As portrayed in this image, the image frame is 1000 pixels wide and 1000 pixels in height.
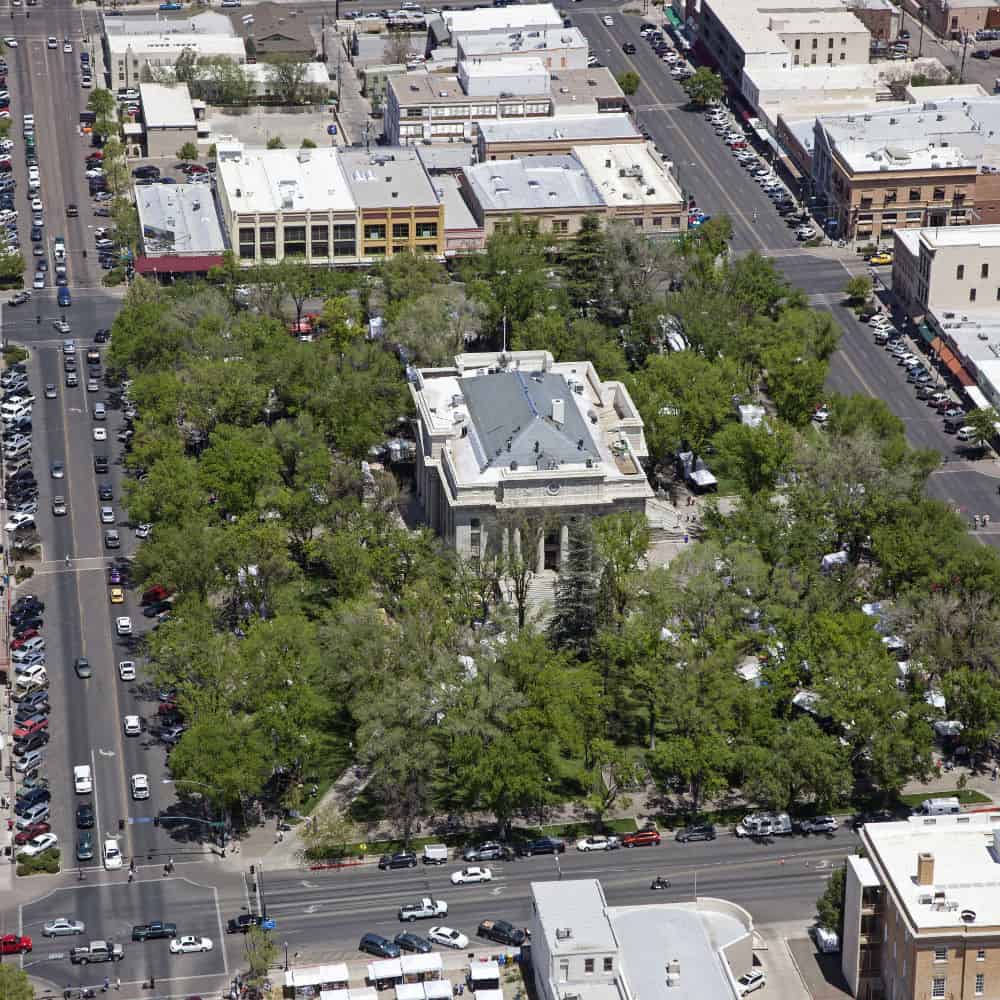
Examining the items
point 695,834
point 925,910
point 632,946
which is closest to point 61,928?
point 632,946

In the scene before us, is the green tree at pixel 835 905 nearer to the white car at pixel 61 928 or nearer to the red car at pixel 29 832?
the white car at pixel 61 928

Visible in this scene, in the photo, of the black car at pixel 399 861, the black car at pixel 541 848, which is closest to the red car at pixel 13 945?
the black car at pixel 399 861

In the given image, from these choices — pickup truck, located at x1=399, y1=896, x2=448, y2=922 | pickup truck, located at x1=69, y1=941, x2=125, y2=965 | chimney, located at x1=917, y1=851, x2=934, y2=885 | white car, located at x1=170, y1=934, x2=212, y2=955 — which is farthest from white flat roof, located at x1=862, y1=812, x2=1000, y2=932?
pickup truck, located at x1=69, y1=941, x2=125, y2=965

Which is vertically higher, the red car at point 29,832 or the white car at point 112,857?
the red car at point 29,832

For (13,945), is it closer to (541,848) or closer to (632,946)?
(541,848)

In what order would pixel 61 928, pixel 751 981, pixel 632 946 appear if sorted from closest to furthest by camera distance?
A: 1. pixel 632 946
2. pixel 751 981
3. pixel 61 928

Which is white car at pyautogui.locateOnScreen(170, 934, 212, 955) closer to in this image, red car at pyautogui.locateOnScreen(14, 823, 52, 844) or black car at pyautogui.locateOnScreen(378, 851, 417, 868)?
black car at pyautogui.locateOnScreen(378, 851, 417, 868)
